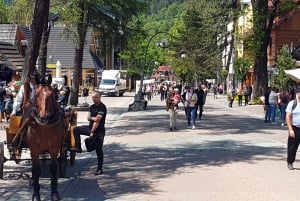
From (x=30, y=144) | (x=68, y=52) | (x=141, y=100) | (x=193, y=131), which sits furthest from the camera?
(x=68, y=52)

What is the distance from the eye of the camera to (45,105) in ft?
32.6

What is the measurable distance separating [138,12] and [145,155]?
865 inches

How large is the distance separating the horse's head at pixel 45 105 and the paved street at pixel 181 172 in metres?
1.33

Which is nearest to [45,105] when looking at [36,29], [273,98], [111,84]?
Result: [36,29]

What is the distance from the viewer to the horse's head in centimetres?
994

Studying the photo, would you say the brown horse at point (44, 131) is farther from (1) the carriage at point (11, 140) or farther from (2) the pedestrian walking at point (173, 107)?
(2) the pedestrian walking at point (173, 107)

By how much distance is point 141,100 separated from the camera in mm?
40688

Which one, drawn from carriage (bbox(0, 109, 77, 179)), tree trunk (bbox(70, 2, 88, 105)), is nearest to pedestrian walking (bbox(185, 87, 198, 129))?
tree trunk (bbox(70, 2, 88, 105))

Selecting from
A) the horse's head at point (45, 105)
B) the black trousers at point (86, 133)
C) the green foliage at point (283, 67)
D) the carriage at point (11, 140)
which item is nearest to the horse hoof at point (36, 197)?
the horse's head at point (45, 105)

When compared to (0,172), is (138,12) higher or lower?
higher

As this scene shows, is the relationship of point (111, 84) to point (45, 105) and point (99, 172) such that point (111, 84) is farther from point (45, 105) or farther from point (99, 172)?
point (45, 105)

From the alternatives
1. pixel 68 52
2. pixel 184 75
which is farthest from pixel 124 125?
pixel 184 75

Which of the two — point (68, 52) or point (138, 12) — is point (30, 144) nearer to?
point (138, 12)

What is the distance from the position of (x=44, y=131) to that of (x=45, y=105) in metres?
0.50
